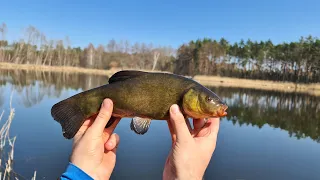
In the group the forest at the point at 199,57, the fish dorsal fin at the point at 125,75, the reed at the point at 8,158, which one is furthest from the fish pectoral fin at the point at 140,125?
the forest at the point at 199,57

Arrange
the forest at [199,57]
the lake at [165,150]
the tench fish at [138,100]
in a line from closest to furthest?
1. the tench fish at [138,100]
2. the lake at [165,150]
3. the forest at [199,57]

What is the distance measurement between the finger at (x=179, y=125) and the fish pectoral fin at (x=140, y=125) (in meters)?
0.42

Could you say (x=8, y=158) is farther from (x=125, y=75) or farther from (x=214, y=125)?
(x=214, y=125)

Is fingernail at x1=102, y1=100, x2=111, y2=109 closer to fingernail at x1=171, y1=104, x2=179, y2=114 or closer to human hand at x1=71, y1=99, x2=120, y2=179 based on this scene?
human hand at x1=71, y1=99, x2=120, y2=179

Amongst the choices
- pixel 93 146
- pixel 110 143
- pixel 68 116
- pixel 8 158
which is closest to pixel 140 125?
pixel 110 143

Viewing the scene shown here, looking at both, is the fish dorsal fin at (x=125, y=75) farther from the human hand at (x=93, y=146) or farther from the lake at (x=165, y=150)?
the lake at (x=165, y=150)

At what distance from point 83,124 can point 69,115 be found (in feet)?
0.54

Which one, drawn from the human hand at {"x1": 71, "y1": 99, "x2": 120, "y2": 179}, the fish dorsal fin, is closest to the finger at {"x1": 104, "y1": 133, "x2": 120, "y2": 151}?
the human hand at {"x1": 71, "y1": 99, "x2": 120, "y2": 179}

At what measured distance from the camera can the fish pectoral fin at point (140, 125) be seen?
2.70 meters

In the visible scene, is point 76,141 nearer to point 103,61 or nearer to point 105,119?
point 105,119

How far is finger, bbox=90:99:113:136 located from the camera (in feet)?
7.86

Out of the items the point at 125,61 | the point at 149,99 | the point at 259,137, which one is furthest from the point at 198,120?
the point at 125,61

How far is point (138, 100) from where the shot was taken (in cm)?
270

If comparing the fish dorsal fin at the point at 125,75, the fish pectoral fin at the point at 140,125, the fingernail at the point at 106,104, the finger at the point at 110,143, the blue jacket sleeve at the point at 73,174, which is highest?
the fish dorsal fin at the point at 125,75
